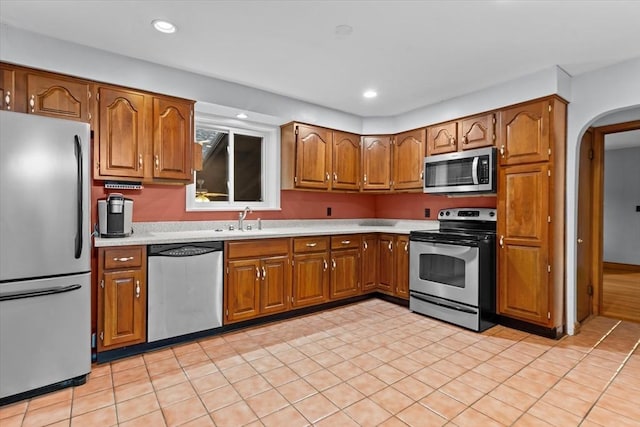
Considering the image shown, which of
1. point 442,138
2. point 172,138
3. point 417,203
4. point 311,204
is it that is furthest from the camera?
point 417,203

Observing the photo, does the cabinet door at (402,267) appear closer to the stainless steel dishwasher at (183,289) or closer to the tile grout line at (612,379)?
the tile grout line at (612,379)

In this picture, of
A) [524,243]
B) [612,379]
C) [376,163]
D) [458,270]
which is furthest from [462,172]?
[612,379]

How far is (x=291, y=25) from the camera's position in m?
2.42

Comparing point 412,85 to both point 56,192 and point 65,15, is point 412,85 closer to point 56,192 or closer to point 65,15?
point 65,15

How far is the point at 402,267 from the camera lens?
13.4ft

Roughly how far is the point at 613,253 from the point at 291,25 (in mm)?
7656

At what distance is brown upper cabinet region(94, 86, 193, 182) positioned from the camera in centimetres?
281

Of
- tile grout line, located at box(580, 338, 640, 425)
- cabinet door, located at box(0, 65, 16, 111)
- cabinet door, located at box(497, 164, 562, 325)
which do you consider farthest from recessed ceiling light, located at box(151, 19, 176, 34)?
tile grout line, located at box(580, 338, 640, 425)

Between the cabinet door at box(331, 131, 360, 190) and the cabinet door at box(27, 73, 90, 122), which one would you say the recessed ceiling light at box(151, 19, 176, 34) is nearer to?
the cabinet door at box(27, 73, 90, 122)

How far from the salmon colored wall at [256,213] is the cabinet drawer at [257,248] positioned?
72 cm

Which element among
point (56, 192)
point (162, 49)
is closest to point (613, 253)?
point (162, 49)

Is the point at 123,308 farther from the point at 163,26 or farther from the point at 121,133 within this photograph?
the point at 163,26

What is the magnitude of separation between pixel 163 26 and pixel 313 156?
211 centimetres

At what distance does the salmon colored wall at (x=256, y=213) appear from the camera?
3.22 m
